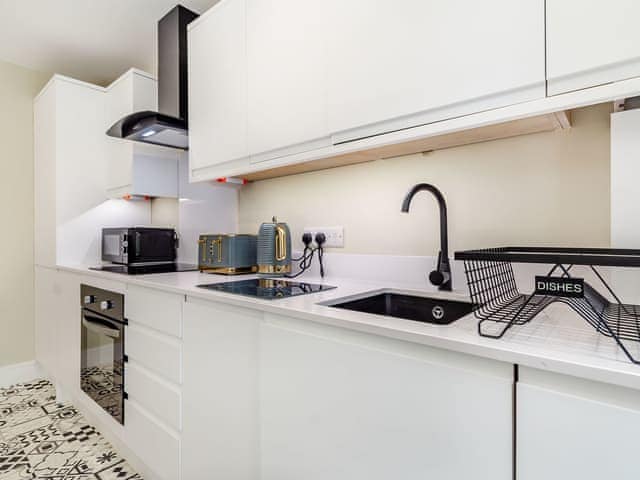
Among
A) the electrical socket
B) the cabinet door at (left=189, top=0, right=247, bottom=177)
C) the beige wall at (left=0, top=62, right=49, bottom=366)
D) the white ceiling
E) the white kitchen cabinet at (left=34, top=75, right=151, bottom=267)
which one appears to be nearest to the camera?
the cabinet door at (left=189, top=0, right=247, bottom=177)

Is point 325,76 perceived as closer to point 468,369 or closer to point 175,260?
point 468,369

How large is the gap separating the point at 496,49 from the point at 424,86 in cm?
19

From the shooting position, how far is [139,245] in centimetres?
225

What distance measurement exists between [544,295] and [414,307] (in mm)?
609

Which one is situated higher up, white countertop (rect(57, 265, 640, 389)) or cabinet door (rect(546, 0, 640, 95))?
cabinet door (rect(546, 0, 640, 95))

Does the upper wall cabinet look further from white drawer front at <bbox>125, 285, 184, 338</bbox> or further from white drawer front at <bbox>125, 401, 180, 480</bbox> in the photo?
white drawer front at <bbox>125, 401, 180, 480</bbox>

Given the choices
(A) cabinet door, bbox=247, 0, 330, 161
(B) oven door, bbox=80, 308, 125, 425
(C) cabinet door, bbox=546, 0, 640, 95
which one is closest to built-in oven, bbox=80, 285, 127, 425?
(B) oven door, bbox=80, 308, 125, 425

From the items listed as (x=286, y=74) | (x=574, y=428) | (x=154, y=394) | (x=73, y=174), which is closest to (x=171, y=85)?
→ (x=286, y=74)

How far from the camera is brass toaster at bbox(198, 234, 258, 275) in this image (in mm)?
1788

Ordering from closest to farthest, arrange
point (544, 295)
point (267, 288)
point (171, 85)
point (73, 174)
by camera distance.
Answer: point (544, 295)
point (267, 288)
point (171, 85)
point (73, 174)

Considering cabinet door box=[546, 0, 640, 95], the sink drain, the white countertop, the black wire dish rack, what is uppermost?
cabinet door box=[546, 0, 640, 95]

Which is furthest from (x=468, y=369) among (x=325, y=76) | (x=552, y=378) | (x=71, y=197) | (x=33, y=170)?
(x=33, y=170)

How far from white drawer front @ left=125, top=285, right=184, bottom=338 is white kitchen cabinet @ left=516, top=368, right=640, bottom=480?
3.78 ft

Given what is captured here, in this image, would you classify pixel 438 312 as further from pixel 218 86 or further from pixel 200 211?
pixel 200 211
